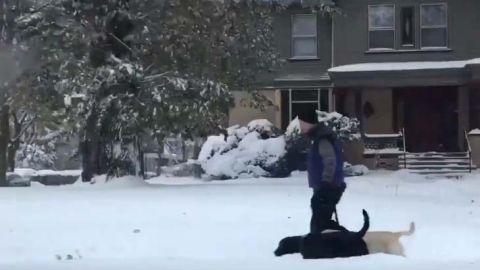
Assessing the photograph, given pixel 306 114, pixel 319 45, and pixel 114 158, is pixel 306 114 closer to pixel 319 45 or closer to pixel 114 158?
pixel 114 158

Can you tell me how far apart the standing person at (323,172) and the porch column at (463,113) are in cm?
2184

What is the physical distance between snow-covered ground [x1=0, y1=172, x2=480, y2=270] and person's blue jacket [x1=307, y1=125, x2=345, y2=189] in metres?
0.86

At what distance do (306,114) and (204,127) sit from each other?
35.7ft

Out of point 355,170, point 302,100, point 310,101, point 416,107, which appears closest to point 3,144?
point 355,170

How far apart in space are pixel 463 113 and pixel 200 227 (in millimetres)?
20672

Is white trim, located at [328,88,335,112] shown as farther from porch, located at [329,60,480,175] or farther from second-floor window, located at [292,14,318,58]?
second-floor window, located at [292,14,318,58]

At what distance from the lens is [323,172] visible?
924 cm

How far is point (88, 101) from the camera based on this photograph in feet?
61.6

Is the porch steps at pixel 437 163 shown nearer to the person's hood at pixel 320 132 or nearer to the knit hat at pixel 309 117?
the knit hat at pixel 309 117

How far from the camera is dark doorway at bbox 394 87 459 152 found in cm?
3150

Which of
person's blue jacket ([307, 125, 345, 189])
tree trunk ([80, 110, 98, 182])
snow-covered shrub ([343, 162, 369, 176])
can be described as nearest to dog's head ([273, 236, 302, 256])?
person's blue jacket ([307, 125, 345, 189])

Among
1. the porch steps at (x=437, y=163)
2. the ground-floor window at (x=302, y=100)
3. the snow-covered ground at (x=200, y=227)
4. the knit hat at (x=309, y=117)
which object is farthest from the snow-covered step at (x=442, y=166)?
the knit hat at (x=309, y=117)

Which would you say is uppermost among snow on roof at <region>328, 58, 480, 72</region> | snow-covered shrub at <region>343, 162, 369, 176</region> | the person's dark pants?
snow on roof at <region>328, 58, 480, 72</region>

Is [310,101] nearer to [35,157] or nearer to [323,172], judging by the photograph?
[35,157]
